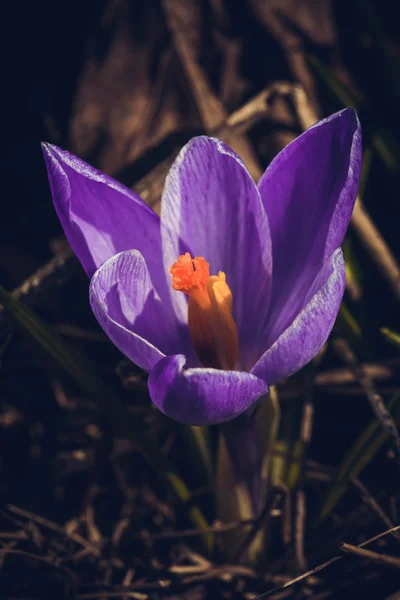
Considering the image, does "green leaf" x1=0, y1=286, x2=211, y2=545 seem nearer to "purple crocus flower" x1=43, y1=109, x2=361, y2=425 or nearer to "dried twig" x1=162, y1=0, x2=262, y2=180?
"purple crocus flower" x1=43, y1=109, x2=361, y2=425

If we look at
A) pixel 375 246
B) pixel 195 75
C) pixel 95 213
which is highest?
pixel 195 75

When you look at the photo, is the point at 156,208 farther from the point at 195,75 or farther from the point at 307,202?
the point at 195,75

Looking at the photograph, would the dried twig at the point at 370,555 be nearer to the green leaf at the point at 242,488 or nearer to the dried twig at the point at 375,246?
the green leaf at the point at 242,488

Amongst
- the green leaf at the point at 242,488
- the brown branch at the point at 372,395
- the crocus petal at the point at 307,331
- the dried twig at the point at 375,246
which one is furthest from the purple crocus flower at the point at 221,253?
the dried twig at the point at 375,246

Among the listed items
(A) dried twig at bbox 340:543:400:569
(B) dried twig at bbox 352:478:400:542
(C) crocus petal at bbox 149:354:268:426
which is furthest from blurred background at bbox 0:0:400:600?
(C) crocus petal at bbox 149:354:268:426

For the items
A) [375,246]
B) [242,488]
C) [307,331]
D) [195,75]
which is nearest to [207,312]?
[307,331]

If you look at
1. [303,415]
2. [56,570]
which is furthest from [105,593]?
[303,415]
